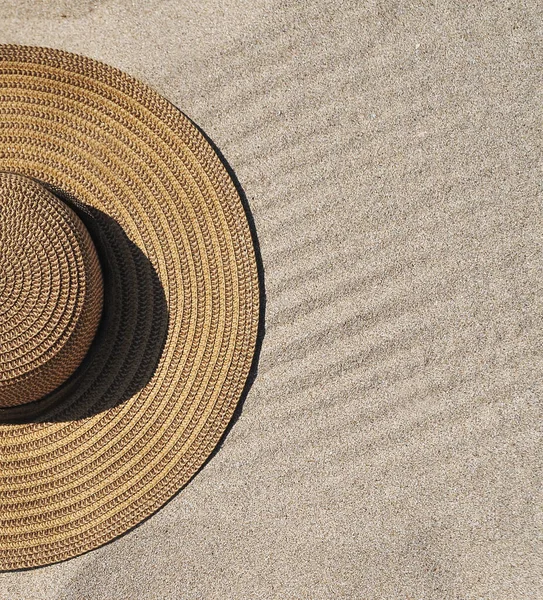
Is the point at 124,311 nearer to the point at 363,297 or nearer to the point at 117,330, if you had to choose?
the point at 117,330

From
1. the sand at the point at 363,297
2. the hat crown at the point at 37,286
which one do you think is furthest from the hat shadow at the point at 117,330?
the sand at the point at 363,297

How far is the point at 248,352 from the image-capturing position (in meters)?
1.32

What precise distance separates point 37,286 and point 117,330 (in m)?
0.20

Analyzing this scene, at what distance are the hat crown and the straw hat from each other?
2.5 inches

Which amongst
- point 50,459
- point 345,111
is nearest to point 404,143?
point 345,111

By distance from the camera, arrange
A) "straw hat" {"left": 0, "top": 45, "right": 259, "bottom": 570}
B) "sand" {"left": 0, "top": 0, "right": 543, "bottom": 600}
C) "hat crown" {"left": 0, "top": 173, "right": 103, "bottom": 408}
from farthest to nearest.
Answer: "sand" {"left": 0, "top": 0, "right": 543, "bottom": 600}
"straw hat" {"left": 0, "top": 45, "right": 259, "bottom": 570}
"hat crown" {"left": 0, "top": 173, "right": 103, "bottom": 408}

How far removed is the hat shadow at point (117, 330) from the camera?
1257 mm

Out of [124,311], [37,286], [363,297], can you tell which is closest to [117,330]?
[124,311]

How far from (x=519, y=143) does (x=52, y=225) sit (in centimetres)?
101

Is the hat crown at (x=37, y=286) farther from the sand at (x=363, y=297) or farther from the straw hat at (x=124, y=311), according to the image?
the sand at (x=363, y=297)

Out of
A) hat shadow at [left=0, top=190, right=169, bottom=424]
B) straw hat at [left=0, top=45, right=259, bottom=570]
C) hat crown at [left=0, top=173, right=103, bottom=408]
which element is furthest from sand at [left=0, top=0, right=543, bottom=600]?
hat crown at [left=0, top=173, right=103, bottom=408]

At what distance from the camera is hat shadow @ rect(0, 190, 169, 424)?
126 cm

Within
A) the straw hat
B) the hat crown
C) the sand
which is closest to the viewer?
the hat crown

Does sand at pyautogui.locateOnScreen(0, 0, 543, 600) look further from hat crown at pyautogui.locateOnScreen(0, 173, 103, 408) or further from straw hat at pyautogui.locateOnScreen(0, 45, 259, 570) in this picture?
hat crown at pyautogui.locateOnScreen(0, 173, 103, 408)
